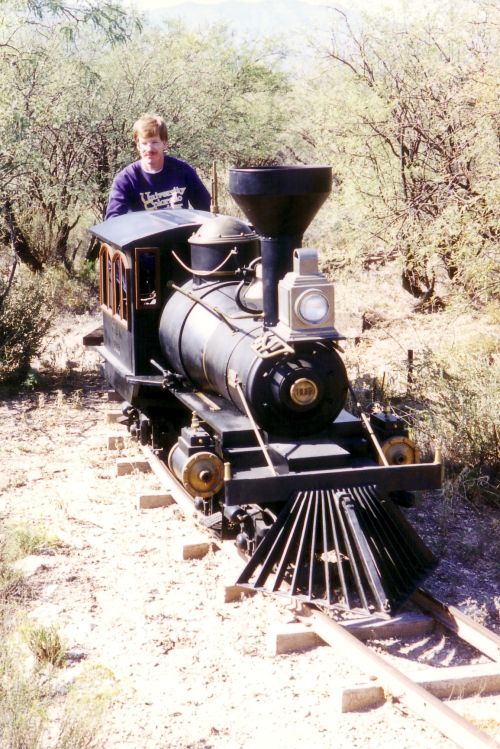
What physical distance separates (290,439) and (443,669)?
162 centimetres

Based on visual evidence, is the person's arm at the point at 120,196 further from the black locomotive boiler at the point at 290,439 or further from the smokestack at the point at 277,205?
the smokestack at the point at 277,205

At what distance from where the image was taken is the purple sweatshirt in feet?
25.1

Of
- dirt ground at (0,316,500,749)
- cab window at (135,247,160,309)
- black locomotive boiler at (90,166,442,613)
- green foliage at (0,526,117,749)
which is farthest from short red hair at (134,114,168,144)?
green foliage at (0,526,117,749)

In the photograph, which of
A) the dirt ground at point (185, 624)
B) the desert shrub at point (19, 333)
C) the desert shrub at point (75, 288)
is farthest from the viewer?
the desert shrub at point (75, 288)

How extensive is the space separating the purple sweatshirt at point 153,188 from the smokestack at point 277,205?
2646mm

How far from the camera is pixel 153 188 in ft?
25.4

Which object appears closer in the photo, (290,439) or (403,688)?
(403,688)

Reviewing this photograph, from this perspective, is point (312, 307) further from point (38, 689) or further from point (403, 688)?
point (38, 689)

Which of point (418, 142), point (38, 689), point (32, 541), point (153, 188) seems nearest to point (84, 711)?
point (38, 689)

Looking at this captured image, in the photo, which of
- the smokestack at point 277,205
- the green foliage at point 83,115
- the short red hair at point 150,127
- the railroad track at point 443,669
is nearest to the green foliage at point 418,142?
the green foliage at point 83,115

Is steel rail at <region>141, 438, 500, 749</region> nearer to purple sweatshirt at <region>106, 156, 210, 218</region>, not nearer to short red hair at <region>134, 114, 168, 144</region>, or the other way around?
purple sweatshirt at <region>106, 156, 210, 218</region>

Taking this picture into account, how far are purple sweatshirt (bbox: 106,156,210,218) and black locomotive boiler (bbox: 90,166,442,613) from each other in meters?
1.64

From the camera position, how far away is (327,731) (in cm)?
389

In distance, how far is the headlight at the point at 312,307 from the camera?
4957 millimetres
